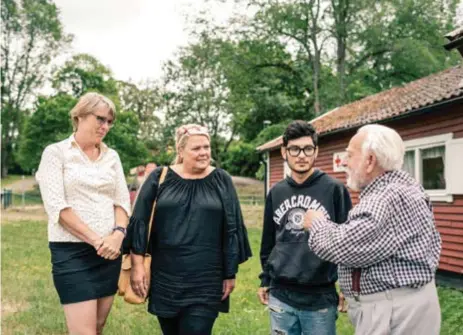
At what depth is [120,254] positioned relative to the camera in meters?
3.20

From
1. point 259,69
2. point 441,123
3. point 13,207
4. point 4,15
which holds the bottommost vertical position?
point 13,207

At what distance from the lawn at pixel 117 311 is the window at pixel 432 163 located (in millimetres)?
2031

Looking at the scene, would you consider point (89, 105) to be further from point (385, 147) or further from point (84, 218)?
point (385, 147)

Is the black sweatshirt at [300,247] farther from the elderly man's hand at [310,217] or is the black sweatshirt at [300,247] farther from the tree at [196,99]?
the tree at [196,99]

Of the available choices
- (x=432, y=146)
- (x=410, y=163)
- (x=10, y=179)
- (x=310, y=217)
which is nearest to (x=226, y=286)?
(x=310, y=217)

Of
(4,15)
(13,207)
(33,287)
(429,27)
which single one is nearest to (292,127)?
(33,287)

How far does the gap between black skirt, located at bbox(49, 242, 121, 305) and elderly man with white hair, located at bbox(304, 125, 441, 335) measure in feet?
4.57

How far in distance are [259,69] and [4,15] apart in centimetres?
2563

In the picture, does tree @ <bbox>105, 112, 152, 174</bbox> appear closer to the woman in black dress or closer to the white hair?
the woman in black dress

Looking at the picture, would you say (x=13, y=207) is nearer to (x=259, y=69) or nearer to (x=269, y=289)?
(x=259, y=69)

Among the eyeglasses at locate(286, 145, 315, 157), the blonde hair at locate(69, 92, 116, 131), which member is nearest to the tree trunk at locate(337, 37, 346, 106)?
the eyeglasses at locate(286, 145, 315, 157)

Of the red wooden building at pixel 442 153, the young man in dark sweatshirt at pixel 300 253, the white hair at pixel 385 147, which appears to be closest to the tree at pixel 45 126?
the red wooden building at pixel 442 153

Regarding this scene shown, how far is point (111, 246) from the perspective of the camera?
307 cm

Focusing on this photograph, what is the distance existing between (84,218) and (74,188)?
18 cm
